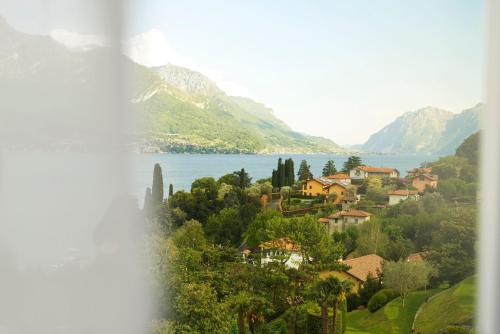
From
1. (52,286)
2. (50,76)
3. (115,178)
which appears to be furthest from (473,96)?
(52,286)

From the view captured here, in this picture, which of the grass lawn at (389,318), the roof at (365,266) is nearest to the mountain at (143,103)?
the roof at (365,266)

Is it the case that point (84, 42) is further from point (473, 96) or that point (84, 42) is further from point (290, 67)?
point (473, 96)

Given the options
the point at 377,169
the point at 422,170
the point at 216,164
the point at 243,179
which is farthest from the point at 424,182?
the point at 216,164

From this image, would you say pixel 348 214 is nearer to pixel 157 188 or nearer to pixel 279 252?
pixel 279 252

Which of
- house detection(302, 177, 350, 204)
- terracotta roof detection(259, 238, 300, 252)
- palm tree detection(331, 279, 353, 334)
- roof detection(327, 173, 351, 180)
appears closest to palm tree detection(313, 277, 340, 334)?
palm tree detection(331, 279, 353, 334)

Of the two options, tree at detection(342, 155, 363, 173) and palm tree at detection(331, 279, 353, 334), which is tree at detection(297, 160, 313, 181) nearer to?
tree at detection(342, 155, 363, 173)
